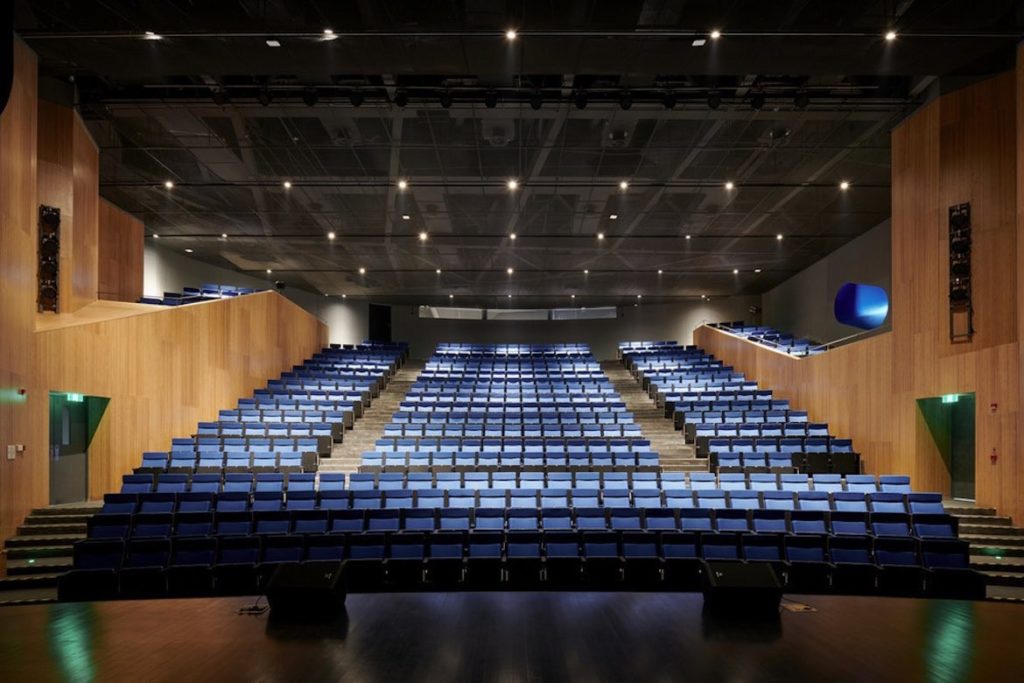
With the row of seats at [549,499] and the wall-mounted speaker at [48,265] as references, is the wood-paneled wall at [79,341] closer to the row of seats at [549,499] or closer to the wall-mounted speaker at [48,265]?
the wall-mounted speaker at [48,265]

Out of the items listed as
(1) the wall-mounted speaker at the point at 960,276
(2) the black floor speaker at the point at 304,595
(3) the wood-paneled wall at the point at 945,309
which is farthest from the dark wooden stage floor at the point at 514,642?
(1) the wall-mounted speaker at the point at 960,276

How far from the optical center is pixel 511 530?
6043mm

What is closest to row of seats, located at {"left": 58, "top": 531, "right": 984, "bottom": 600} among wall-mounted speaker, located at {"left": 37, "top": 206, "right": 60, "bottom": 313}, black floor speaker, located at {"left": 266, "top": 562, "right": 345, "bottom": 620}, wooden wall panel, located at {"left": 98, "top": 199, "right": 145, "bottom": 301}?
black floor speaker, located at {"left": 266, "top": 562, "right": 345, "bottom": 620}

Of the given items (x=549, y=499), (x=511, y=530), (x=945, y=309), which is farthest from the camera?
(x=945, y=309)

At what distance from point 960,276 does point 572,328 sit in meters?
13.0

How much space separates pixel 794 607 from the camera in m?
4.53

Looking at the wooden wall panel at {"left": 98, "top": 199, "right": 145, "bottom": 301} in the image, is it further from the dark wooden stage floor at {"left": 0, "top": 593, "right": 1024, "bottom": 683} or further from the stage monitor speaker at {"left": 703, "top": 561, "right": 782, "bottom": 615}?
the stage monitor speaker at {"left": 703, "top": 561, "right": 782, "bottom": 615}

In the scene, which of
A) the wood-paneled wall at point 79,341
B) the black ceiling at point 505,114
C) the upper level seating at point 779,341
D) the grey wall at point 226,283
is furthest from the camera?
the grey wall at point 226,283

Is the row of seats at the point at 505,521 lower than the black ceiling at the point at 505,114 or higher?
lower

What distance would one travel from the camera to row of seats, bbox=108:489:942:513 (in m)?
→ 6.65

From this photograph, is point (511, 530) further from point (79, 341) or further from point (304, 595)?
point (79, 341)

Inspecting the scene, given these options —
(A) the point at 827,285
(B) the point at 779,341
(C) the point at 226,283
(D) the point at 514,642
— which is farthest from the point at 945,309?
(C) the point at 226,283

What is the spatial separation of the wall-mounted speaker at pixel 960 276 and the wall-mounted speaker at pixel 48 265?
8.55 m

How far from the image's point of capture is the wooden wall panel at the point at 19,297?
6.37 m
